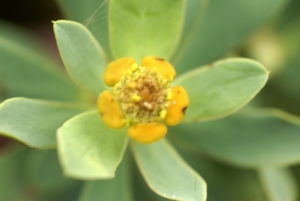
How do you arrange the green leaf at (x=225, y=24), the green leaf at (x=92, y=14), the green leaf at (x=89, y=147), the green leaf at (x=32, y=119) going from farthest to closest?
the green leaf at (x=225, y=24) → the green leaf at (x=92, y=14) → the green leaf at (x=32, y=119) → the green leaf at (x=89, y=147)

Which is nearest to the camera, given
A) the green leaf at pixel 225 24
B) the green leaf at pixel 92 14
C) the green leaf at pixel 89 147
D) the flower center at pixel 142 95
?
the green leaf at pixel 89 147

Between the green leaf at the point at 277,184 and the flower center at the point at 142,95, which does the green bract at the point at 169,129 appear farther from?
the flower center at the point at 142,95

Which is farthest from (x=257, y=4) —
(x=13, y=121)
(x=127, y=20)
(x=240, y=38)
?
(x=13, y=121)

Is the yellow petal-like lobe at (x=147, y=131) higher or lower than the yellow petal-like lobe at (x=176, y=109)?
lower

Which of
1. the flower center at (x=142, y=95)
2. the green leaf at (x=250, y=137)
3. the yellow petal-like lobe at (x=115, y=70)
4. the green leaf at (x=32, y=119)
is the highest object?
the yellow petal-like lobe at (x=115, y=70)

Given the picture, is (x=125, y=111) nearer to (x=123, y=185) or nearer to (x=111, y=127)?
(x=111, y=127)

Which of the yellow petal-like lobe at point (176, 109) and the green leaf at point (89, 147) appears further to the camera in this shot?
the yellow petal-like lobe at point (176, 109)

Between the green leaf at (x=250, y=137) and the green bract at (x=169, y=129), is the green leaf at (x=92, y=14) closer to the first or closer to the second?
the green bract at (x=169, y=129)

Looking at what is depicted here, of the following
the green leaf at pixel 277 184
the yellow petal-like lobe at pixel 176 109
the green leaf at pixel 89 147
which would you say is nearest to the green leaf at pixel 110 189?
the green leaf at pixel 89 147

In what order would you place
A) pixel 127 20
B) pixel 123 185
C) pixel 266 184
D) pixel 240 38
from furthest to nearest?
1. pixel 240 38
2. pixel 266 184
3. pixel 123 185
4. pixel 127 20
